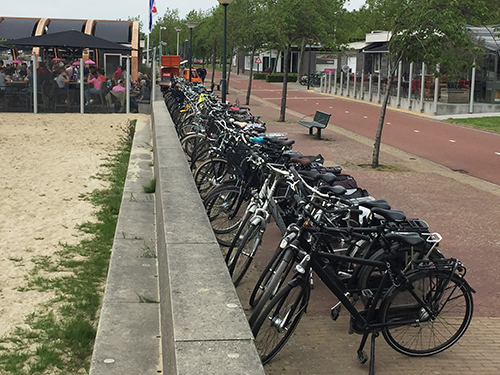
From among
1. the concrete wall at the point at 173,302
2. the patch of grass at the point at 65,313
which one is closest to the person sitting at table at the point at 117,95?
the patch of grass at the point at 65,313

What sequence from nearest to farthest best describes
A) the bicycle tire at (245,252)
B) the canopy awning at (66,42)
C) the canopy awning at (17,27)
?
the bicycle tire at (245,252) < the canopy awning at (66,42) < the canopy awning at (17,27)

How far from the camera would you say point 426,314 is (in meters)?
4.66

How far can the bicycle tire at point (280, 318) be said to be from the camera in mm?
4145

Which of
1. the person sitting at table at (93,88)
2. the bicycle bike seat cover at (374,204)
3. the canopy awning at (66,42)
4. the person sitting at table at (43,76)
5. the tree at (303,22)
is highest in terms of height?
the tree at (303,22)

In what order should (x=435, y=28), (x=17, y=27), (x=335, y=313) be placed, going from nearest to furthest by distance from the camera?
(x=335, y=313) < (x=435, y=28) < (x=17, y=27)

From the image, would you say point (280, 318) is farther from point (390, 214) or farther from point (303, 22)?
point (303, 22)

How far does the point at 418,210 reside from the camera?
9.27 metres

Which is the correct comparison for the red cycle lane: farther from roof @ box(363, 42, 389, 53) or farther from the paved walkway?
roof @ box(363, 42, 389, 53)

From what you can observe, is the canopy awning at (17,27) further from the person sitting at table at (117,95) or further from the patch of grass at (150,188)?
the patch of grass at (150,188)

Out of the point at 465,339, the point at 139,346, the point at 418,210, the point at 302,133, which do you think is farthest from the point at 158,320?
the point at 302,133

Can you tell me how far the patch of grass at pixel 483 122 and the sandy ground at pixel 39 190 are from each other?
11.1m

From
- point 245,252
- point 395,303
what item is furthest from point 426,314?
point 245,252

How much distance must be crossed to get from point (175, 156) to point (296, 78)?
178 ft

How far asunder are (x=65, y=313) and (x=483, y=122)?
1991cm
